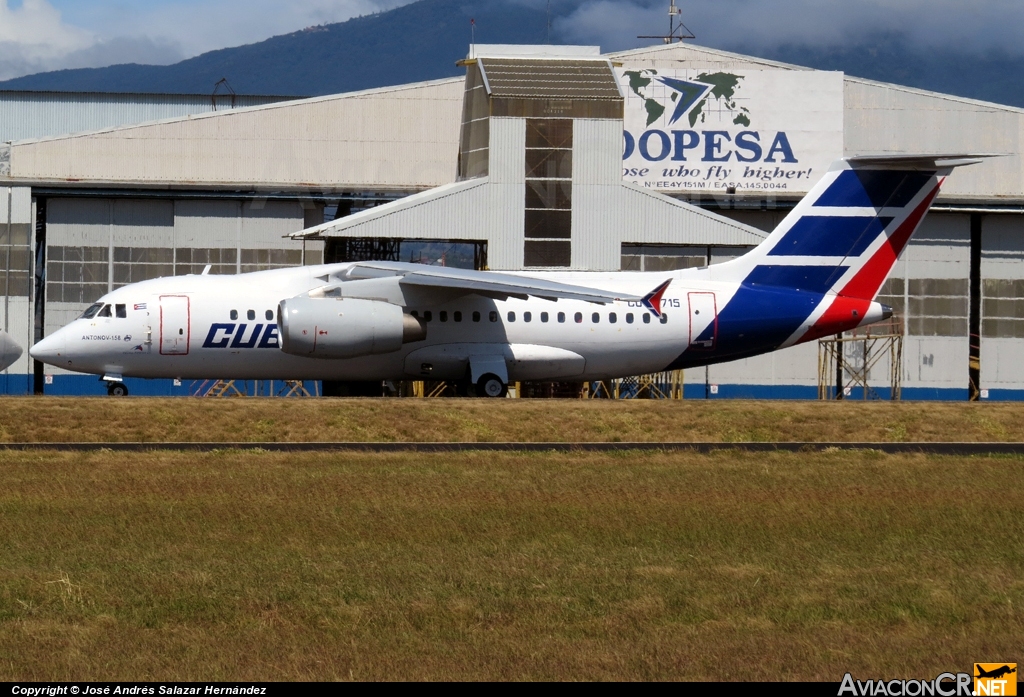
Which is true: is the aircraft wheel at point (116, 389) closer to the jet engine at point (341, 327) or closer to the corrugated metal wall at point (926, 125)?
the jet engine at point (341, 327)

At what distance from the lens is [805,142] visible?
45188 millimetres

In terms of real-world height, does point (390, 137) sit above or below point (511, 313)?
above

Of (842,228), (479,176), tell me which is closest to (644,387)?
(479,176)

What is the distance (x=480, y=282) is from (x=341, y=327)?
310 centimetres

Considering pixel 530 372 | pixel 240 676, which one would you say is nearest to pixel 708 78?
pixel 530 372

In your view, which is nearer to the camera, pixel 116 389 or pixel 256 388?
pixel 116 389

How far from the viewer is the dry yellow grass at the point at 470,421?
23.6 metres

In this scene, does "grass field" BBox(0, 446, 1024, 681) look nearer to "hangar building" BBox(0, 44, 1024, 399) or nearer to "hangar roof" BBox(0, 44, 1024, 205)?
"hangar building" BBox(0, 44, 1024, 399)

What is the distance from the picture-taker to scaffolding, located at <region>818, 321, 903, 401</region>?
139ft

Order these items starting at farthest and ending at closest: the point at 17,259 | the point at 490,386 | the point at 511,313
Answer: the point at 17,259 < the point at 511,313 < the point at 490,386

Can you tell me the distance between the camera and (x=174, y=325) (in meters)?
28.7

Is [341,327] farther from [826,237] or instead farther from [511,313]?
[826,237]

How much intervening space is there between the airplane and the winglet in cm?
6

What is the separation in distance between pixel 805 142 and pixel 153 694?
131 ft
